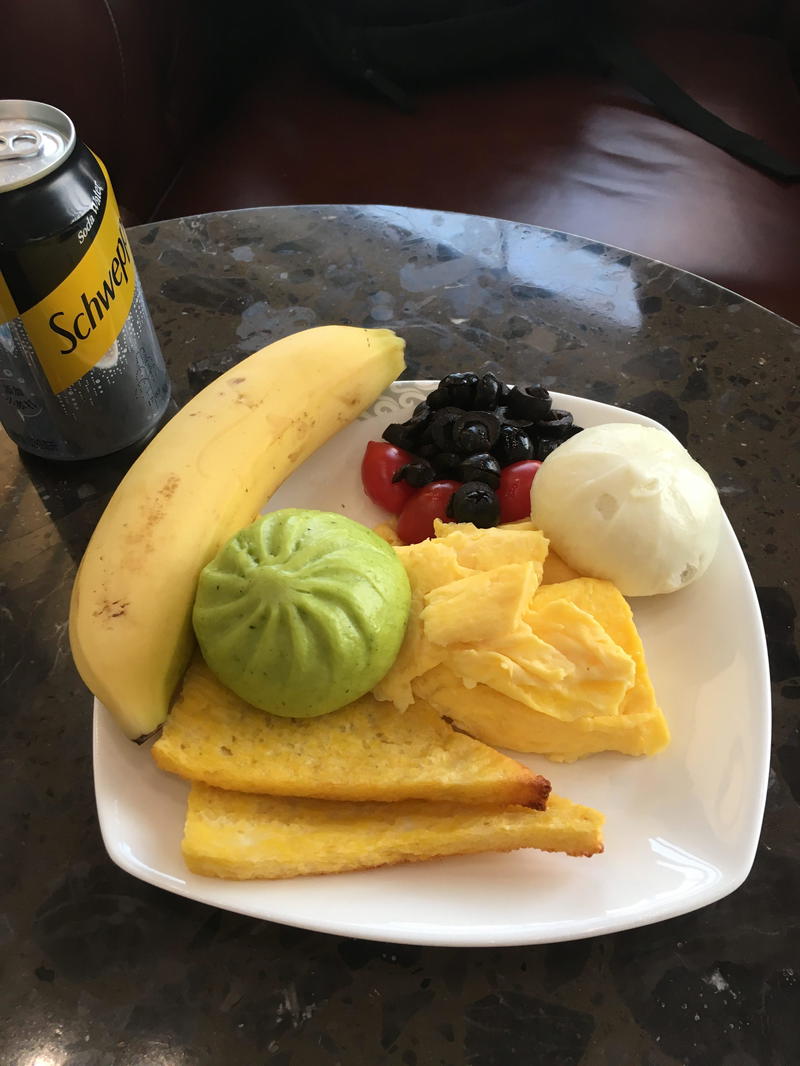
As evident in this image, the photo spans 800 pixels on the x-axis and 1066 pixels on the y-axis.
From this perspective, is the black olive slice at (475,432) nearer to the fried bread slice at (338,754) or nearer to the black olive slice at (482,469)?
the black olive slice at (482,469)

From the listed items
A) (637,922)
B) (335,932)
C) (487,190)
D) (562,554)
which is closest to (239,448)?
(562,554)

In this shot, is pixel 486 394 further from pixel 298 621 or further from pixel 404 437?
pixel 298 621

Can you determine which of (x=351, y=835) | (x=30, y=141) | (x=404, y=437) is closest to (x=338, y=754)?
(x=351, y=835)

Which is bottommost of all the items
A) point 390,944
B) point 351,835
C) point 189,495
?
point 390,944

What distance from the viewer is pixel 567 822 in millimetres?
986

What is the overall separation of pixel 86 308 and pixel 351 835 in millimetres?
827

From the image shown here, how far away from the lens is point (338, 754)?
1059 millimetres

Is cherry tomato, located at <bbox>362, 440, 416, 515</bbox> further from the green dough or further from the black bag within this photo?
the black bag

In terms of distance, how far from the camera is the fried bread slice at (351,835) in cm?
96

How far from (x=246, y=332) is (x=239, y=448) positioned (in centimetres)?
60

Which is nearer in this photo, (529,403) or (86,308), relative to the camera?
(86,308)

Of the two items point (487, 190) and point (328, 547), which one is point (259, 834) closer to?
point (328, 547)

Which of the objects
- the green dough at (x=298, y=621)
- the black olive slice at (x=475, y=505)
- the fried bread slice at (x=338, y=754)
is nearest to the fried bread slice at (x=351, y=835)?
the fried bread slice at (x=338, y=754)

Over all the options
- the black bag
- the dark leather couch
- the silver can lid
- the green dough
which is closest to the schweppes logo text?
the silver can lid
